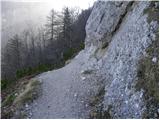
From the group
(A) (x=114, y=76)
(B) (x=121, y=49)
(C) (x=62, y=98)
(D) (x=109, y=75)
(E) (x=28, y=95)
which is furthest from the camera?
(E) (x=28, y=95)

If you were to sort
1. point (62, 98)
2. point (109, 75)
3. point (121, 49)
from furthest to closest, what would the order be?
point (62, 98) < point (121, 49) < point (109, 75)

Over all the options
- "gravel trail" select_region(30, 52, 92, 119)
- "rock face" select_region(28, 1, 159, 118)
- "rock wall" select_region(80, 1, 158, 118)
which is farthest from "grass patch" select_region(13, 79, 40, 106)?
"rock wall" select_region(80, 1, 158, 118)

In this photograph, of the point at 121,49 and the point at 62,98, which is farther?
the point at 62,98

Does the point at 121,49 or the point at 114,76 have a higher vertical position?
the point at 121,49

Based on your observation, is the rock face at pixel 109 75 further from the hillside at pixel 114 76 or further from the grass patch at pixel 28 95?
the grass patch at pixel 28 95

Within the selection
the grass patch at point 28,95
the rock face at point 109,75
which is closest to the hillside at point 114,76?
the rock face at point 109,75

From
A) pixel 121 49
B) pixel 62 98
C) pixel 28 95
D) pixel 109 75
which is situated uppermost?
pixel 121 49

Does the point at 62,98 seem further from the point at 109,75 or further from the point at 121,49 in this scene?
the point at 121,49

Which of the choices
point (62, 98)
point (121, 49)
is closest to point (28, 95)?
point (62, 98)

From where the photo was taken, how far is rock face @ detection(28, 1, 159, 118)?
62.5ft

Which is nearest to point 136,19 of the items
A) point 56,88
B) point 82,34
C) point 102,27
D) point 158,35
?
point 158,35

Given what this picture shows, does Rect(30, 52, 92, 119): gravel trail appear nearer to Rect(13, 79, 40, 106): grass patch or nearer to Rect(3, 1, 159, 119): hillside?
Rect(3, 1, 159, 119): hillside

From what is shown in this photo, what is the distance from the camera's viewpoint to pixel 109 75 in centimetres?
2305

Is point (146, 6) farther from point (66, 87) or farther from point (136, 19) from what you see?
point (66, 87)
